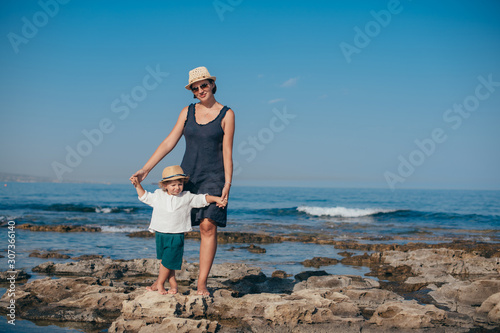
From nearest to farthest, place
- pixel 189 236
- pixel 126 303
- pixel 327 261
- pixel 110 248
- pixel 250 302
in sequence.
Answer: pixel 126 303, pixel 250 302, pixel 327 261, pixel 110 248, pixel 189 236

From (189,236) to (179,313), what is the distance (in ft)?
31.3

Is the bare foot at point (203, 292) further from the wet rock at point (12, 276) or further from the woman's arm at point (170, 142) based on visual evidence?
the wet rock at point (12, 276)

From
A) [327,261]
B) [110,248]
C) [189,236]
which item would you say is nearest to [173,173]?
[327,261]

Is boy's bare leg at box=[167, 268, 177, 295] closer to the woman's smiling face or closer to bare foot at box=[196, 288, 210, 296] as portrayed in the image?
bare foot at box=[196, 288, 210, 296]

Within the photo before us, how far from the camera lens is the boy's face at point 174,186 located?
4566mm

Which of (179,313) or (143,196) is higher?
(143,196)

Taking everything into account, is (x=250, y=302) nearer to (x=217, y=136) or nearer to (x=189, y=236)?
(x=217, y=136)

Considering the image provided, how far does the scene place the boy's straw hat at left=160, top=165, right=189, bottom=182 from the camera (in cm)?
453

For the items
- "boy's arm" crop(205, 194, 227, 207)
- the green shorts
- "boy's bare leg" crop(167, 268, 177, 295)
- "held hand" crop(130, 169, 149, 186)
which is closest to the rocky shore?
"boy's bare leg" crop(167, 268, 177, 295)

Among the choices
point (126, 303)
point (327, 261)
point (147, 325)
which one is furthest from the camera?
point (327, 261)

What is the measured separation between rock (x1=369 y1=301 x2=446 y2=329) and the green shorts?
209 cm

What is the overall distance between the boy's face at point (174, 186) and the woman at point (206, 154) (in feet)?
0.65

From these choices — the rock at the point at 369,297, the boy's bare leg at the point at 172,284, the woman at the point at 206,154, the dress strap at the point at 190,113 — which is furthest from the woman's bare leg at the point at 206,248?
the rock at the point at 369,297

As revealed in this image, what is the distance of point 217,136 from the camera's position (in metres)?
4.71
